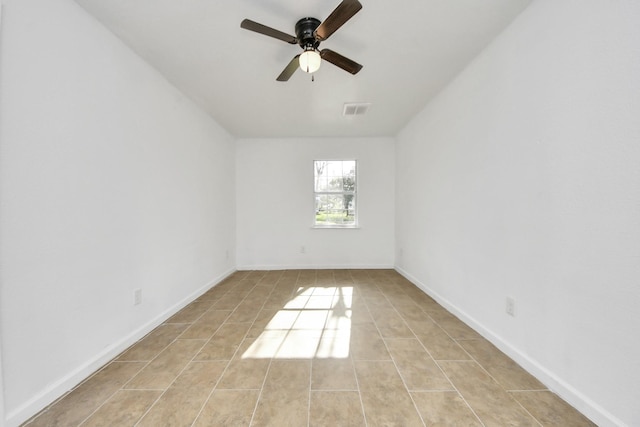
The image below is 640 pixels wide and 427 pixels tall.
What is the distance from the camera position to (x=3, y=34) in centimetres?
119

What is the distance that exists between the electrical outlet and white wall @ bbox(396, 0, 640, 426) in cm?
5

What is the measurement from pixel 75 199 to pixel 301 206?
3228mm

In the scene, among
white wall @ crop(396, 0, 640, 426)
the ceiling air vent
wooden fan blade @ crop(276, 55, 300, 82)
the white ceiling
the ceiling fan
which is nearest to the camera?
white wall @ crop(396, 0, 640, 426)

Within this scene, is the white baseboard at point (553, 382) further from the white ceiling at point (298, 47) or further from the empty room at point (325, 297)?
the white ceiling at point (298, 47)

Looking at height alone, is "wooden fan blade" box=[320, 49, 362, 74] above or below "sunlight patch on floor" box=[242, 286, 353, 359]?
above

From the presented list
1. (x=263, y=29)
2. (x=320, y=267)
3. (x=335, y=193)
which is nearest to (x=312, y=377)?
(x=263, y=29)

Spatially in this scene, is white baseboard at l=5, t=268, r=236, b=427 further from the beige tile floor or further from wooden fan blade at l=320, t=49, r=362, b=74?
wooden fan blade at l=320, t=49, r=362, b=74

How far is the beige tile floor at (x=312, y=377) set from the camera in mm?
1253

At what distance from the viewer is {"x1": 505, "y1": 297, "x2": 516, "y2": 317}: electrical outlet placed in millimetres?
1716

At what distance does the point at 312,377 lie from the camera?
156 cm

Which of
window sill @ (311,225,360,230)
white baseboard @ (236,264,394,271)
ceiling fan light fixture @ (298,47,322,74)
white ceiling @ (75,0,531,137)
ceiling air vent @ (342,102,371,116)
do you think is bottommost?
white baseboard @ (236,264,394,271)

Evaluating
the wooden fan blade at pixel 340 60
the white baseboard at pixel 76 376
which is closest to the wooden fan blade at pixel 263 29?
the wooden fan blade at pixel 340 60

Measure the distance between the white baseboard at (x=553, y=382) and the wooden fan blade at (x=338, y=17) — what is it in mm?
2429

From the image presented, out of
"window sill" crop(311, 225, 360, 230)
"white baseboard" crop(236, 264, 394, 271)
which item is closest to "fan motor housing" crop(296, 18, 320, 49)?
"window sill" crop(311, 225, 360, 230)
